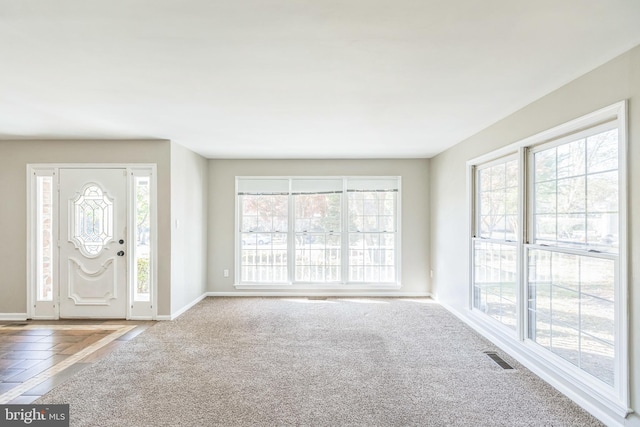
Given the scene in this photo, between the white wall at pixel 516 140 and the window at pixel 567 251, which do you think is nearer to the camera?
the white wall at pixel 516 140

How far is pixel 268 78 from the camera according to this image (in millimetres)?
2553

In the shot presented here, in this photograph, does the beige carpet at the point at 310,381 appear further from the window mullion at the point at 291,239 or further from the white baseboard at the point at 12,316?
the white baseboard at the point at 12,316

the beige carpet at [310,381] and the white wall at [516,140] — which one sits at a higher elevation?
the white wall at [516,140]

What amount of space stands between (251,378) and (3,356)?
2.62 meters

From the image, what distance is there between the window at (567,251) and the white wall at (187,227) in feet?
13.3

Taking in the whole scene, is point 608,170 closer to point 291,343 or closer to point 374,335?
point 374,335

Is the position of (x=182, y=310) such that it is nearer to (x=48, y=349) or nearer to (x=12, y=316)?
(x=48, y=349)

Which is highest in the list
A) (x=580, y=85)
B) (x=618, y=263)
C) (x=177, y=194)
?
(x=580, y=85)

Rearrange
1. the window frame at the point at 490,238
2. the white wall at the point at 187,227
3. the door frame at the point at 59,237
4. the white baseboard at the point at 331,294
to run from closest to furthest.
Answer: the window frame at the point at 490,238, the door frame at the point at 59,237, the white wall at the point at 187,227, the white baseboard at the point at 331,294

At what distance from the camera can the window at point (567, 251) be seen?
2.30 meters

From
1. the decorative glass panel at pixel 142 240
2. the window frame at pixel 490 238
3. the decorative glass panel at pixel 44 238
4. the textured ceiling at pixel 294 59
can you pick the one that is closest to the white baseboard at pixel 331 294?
the decorative glass panel at pixel 142 240

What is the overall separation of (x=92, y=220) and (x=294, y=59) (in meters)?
3.93

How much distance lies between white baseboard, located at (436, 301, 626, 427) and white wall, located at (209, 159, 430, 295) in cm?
202

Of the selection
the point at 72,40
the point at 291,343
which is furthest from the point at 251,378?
the point at 72,40
